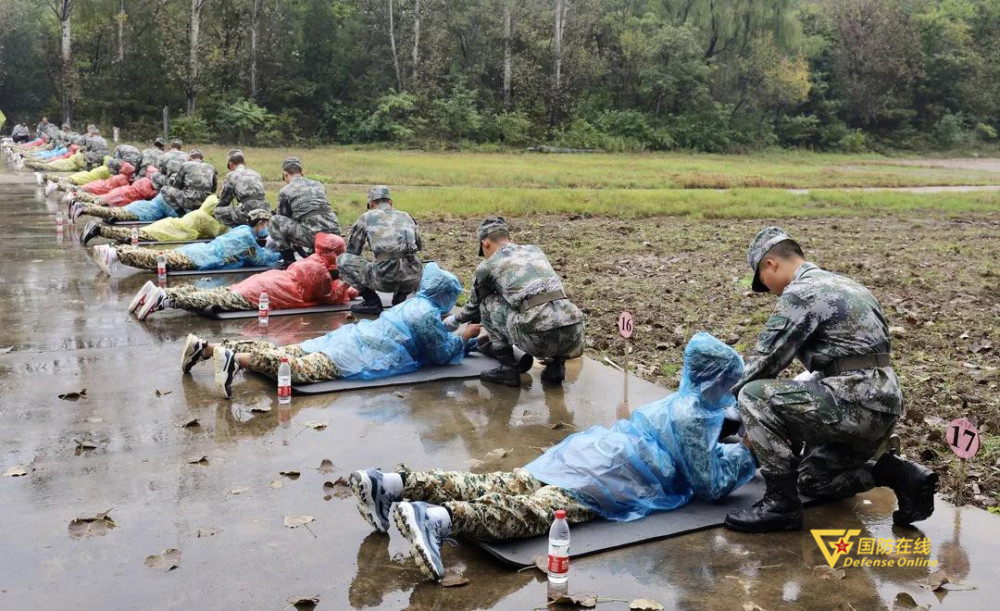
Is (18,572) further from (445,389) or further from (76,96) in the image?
(76,96)

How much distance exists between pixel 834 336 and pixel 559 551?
192 centimetres

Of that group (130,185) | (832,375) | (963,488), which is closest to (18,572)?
(832,375)

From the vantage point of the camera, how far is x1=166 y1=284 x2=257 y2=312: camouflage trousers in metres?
10.4

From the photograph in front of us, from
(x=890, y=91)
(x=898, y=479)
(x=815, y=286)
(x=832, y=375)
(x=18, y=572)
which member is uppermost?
(x=890, y=91)

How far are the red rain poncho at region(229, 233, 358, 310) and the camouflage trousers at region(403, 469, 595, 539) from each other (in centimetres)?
630

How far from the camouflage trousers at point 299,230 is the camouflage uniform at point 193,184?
465cm

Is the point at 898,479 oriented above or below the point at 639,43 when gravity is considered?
below

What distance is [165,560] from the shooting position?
4785 millimetres

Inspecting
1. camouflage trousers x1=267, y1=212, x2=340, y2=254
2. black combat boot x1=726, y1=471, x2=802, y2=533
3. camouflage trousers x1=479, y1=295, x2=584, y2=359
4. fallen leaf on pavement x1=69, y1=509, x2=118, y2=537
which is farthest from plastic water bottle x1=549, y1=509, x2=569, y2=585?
camouflage trousers x1=267, y1=212, x2=340, y2=254

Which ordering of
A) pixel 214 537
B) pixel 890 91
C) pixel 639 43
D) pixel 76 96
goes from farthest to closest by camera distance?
pixel 890 91 → pixel 639 43 → pixel 76 96 → pixel 214 537

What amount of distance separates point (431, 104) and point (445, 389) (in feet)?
149

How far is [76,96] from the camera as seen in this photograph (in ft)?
164

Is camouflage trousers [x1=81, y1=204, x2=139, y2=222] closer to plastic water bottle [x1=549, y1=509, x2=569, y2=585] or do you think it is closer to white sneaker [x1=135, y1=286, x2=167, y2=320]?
white sneaker [x1=135, y1=286, x2=167, y2=320]

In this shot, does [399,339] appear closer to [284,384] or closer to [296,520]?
[284,384]
